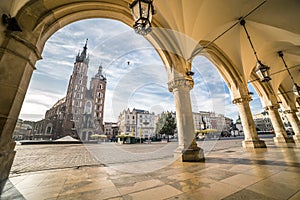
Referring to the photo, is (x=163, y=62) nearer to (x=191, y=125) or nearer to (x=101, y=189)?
(x=191, y=125)

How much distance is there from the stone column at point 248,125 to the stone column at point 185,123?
4215 millimetres

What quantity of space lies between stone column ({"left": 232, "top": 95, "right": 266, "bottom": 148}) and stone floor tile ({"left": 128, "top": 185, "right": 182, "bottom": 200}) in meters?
6.71

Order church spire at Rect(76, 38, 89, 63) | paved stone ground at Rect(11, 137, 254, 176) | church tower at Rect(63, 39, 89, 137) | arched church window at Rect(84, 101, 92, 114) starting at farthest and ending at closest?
church spire at Rect(76, 38, 89, 63)
arched church window at Rect(84, 101, 92, 114)
church tower at Rect(63, 39, 89, 137)
paved stone ground at Rect(11, 137, 254, 176)

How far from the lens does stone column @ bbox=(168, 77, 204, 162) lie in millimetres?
3843

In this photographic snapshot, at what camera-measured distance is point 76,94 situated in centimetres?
4031

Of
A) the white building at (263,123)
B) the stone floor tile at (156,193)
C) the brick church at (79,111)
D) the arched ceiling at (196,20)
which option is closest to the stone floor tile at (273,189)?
the stone floor tile at (156,193)

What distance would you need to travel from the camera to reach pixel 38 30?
8.09ft

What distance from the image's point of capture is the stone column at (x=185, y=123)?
151 inches

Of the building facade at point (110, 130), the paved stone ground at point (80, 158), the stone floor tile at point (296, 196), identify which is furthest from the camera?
the building facade at point (110, 130)

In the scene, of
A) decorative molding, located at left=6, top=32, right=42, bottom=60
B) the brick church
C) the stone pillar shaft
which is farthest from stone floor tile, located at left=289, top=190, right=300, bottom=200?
the brick church

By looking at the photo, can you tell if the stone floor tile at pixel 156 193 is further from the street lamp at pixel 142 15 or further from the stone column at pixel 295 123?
the stone column at pixel 295 123

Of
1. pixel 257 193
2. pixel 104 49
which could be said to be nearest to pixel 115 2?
pixel 104 49

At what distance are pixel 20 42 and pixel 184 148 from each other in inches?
182

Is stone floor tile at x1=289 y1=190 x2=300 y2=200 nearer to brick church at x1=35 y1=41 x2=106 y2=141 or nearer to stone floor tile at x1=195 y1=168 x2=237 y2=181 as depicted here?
stone floor tile at x1=195 y1=168 x2=237 y2=181
